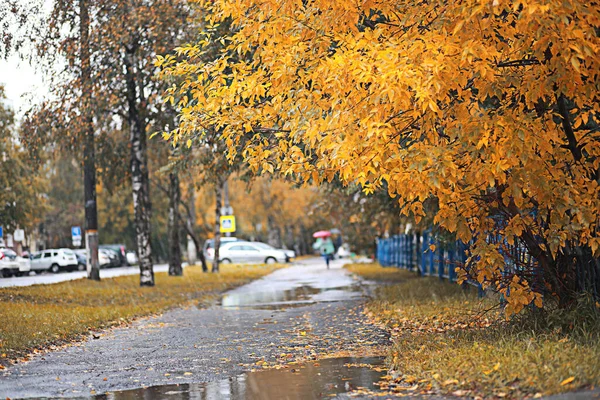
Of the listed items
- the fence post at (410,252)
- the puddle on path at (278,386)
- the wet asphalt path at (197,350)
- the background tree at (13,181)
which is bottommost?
the puddle on path at (278,386)

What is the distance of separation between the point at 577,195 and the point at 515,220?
2.64 feet

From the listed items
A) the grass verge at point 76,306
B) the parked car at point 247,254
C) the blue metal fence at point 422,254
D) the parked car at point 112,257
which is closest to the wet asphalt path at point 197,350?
the grass verge at point 76,306

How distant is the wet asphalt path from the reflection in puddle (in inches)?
56.3

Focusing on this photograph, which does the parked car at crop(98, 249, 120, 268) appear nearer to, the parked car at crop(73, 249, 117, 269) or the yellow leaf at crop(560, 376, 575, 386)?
the parked car at crop(73, 249, 117, 269)

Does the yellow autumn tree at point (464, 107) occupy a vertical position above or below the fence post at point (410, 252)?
above

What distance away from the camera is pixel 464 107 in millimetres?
8945

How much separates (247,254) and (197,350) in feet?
148

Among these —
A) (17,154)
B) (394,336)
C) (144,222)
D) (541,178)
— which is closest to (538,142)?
(541,178)

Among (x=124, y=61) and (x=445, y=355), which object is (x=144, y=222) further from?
(x=445, y=355)

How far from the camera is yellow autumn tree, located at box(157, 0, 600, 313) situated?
8211mm

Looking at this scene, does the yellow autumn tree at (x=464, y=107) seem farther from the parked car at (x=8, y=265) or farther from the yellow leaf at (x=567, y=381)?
the parked car at (x=8, y=265)

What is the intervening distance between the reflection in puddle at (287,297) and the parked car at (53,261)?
114ft

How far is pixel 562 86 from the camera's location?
8555mm

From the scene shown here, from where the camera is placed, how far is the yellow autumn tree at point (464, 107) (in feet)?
26.9
